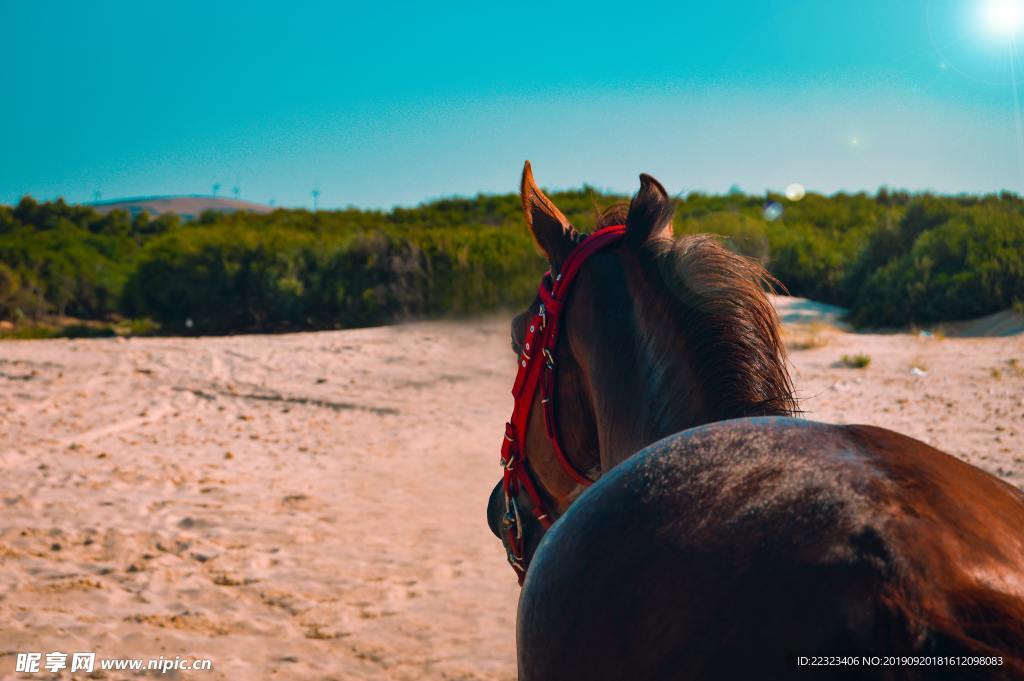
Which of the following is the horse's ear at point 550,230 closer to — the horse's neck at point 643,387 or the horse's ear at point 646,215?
the horse's ear at point 646,215

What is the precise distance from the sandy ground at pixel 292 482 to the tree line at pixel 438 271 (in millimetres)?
1815

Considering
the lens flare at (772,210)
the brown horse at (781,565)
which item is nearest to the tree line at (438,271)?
the lens flare at (772,210)

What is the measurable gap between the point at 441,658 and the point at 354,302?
13.3 m

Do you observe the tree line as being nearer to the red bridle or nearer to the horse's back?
the red bridle

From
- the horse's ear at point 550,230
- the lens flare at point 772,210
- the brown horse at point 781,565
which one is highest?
the lens flare at point 772,210

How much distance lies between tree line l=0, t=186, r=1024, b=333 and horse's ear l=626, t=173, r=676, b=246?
31.9ft

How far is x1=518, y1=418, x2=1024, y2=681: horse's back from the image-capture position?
0.87 m

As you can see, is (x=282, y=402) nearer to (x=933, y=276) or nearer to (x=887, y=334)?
(x=887, y=334)

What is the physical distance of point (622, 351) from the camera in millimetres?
1798

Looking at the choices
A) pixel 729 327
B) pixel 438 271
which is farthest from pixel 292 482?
pixel 438 271

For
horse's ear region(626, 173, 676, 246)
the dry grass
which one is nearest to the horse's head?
horse's ear region(626, 173, 676, 246)

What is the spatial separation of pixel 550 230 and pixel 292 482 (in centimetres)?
572

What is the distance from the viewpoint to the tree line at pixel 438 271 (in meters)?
12.6

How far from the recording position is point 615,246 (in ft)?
6.46
